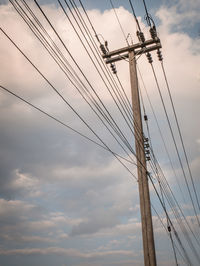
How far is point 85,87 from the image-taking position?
6531 mm

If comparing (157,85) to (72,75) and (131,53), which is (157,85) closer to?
(131,53)

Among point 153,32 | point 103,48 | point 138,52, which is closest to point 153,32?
point 153,32

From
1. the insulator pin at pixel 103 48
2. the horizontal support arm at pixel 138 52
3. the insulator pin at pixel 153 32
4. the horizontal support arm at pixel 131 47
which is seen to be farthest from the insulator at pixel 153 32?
the insulator pin at pixel 103 48

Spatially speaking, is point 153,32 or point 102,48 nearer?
point 153,32

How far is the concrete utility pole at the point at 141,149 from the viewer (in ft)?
20.8

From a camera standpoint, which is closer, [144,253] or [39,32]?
[39,32]

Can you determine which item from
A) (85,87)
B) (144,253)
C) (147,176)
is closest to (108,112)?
(85,87)

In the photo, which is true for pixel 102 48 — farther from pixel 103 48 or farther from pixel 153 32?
pixel 153 32

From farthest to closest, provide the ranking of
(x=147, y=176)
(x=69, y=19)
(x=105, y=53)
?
(x=105, y=53) → (x=147, y=176) → (x=69, y=19)

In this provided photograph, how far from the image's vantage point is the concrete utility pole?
635 cm

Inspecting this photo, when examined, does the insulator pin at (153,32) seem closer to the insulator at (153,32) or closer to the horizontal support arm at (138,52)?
the insulator at (153,32)

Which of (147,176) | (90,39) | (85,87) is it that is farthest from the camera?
(147,176)

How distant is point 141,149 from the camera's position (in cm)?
802

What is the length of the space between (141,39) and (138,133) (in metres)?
4.20
